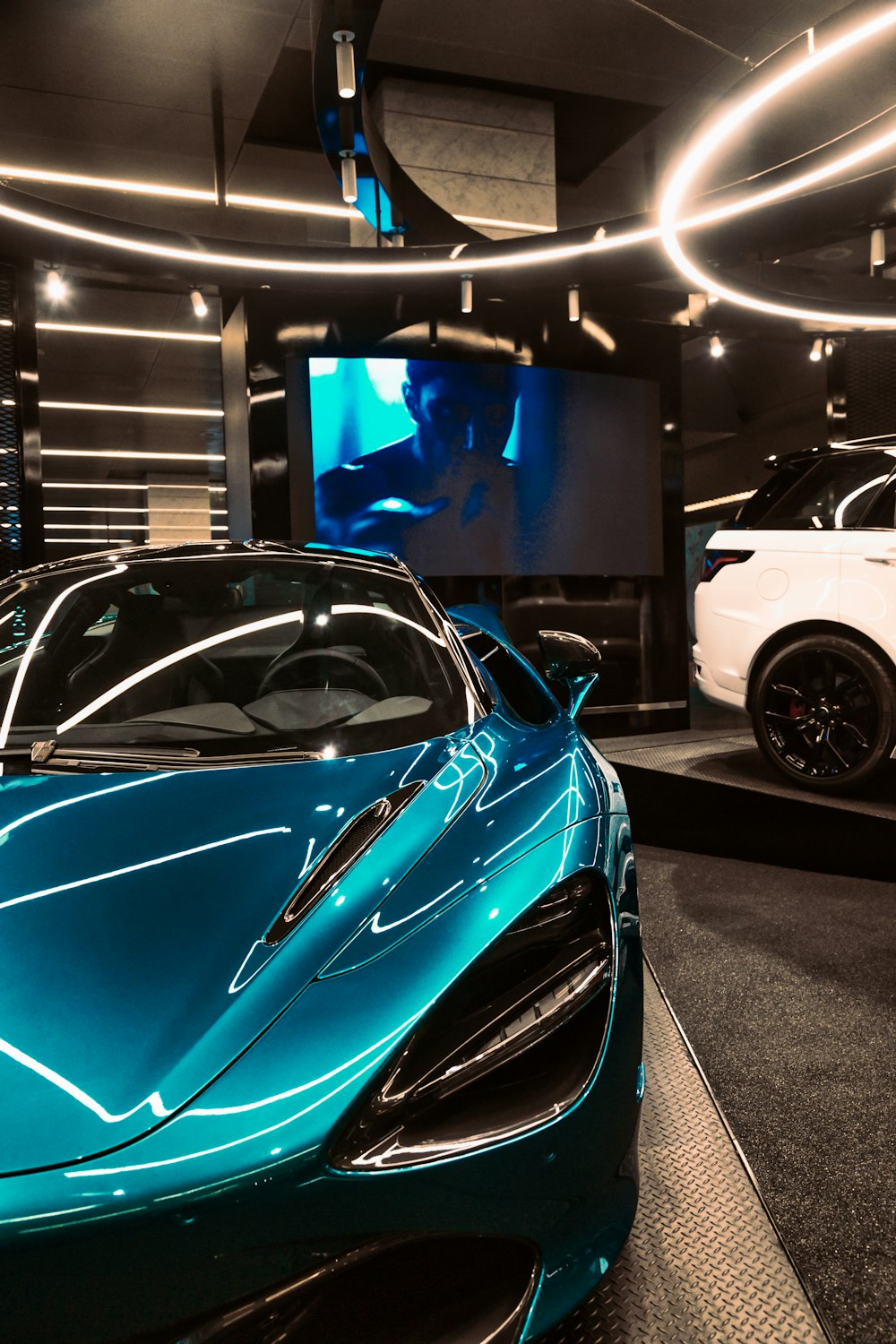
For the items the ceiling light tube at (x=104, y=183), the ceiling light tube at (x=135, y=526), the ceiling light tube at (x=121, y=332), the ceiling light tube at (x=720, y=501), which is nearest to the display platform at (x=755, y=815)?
the ceiling light tube at (x=104, y=183)

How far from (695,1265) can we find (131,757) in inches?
47.0

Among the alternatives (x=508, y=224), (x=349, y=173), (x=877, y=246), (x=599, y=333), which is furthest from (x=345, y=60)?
(x=599, y=333)

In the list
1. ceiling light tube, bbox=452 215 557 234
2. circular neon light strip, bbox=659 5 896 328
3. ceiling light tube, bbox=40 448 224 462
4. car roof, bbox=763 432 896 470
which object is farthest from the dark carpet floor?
ceiling light tube, bbox=40 448 224 462

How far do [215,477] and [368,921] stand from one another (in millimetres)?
19158

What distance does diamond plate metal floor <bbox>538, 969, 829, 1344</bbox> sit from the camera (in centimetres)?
116

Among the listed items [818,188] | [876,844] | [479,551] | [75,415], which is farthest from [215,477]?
[876,844]

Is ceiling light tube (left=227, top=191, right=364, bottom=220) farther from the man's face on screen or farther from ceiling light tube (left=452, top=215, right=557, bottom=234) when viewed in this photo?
the man's face on screen

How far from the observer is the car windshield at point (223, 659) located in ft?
5.49

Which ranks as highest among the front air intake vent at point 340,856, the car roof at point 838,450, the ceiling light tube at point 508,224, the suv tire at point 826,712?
the ceiling light tube at point 508,224

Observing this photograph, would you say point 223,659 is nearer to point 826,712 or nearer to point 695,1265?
point 695,1265

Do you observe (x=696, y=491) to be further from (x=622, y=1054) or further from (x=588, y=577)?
(x=622, y=1054)

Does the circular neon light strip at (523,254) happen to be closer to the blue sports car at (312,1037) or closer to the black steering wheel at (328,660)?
the black steering wheel at (328,660)

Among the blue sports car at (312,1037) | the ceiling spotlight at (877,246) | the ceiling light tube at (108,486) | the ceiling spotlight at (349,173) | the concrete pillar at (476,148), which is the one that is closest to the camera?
the blue sports car at (312,1037)

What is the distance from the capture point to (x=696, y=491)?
1833cm
